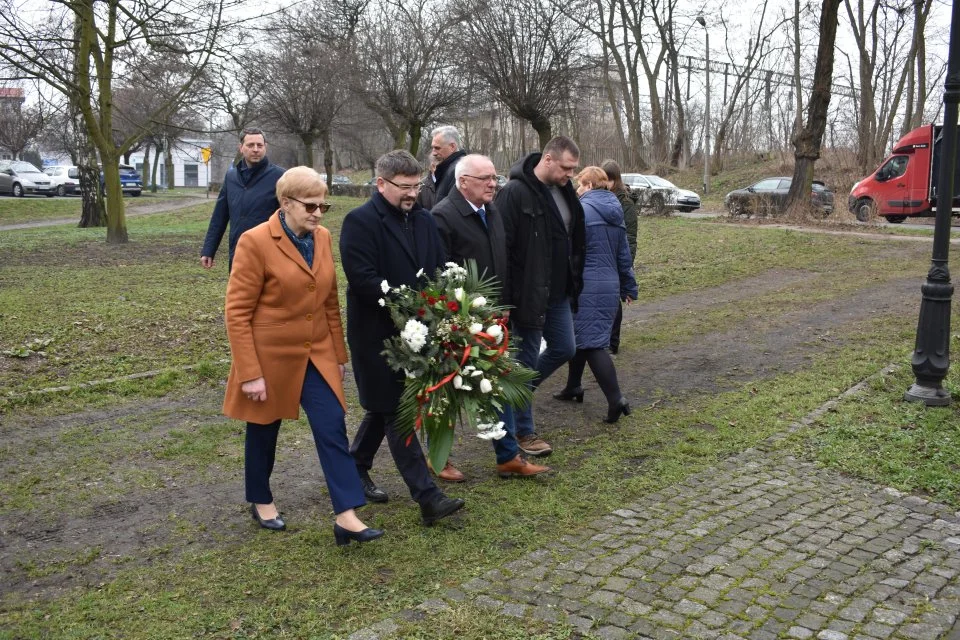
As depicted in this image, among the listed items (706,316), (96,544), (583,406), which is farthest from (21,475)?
(706,316)

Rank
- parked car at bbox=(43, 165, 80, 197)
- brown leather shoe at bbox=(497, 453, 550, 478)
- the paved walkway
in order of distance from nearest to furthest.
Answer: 1. the paved walkway
2. brown leather shoe at bbox=(497, 453, 550, 478)
3. parked car at bbox=(43, 165, 80, 197)

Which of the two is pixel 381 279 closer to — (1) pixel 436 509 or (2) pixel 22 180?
(1) pixel 436 509

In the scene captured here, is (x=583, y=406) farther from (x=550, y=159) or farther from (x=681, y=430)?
(x=550, y=159)

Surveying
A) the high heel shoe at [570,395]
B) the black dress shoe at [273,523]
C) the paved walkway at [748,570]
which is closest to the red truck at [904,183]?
the high heel shoe at [570,395]

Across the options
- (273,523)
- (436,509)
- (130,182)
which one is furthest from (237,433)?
(130,182)

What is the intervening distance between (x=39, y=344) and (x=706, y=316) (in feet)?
23.7

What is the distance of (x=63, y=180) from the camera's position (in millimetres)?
42625

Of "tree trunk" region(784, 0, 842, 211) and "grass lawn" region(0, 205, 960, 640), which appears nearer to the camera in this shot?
"grass lawn" region(0, 205, 960, 640)

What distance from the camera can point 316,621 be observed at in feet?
12.3

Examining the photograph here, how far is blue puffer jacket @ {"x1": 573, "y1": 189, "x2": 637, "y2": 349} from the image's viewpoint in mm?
6629

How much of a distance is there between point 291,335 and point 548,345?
7.41 feet

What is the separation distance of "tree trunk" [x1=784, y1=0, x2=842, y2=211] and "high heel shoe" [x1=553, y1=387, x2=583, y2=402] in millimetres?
17430

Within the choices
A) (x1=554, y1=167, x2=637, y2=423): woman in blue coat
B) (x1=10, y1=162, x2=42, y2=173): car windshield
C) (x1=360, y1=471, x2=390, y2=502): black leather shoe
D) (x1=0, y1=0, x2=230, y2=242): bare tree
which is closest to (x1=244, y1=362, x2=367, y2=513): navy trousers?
(x1=360, y1=471, x2=390, y2=502): black leather shoe

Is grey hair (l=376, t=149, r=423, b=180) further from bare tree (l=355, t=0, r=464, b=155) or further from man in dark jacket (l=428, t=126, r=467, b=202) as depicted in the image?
bare tree (l=355, t=0, r=464, b=155)
